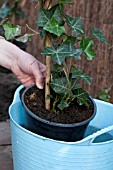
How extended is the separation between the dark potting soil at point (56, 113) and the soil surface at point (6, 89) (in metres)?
1.06

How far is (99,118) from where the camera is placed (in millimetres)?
1238

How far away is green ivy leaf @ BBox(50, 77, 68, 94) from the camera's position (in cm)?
103

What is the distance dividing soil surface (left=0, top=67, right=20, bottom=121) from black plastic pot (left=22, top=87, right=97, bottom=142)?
113 centimetres

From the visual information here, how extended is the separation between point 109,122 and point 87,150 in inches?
10.9

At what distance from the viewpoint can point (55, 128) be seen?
1.00m

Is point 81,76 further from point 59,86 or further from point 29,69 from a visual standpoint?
point 29,69

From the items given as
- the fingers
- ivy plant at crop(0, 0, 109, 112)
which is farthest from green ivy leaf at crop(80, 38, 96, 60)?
the fingers

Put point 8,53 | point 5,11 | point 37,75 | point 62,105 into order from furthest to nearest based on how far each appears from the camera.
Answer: point 5,11, point 8,53, point 37,75, point 62,105

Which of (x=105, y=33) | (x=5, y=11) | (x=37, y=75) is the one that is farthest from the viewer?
(x=5, y=11)

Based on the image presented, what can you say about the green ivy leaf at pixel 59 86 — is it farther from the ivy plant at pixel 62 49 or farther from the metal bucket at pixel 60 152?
the metal bucket at pixel 60 152

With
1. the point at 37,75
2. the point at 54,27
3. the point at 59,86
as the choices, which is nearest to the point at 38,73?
the point at 37,75

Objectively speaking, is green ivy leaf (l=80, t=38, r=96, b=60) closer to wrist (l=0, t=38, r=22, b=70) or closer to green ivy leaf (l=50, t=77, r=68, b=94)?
green ivy leaf (l=50, t=77, r=68, b=94)

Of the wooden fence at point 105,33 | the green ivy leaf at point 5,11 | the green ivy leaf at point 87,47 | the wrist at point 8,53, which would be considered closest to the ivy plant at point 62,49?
the green ivy leaf at point 87,47

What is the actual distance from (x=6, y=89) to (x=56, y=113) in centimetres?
143
